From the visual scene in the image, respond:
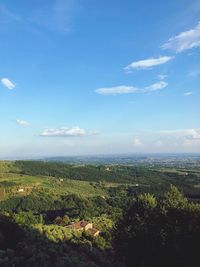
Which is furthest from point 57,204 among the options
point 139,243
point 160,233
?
point 160,233

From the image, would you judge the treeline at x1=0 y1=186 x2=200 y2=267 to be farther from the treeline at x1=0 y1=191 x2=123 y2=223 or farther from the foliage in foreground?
the treeline at x1=0 y1=191 x2=123 y2=223

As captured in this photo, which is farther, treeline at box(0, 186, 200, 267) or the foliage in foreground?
treeline at box(0, 186, 200, 267)

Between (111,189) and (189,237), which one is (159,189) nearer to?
(111,189)

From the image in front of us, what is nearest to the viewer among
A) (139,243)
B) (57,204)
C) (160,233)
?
(160,233)

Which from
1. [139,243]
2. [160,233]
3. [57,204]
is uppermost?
[160,233]

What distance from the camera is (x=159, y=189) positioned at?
17788 centimetres

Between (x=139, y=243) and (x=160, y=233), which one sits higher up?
(x=160, y=233)

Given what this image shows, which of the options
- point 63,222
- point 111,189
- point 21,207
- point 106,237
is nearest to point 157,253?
point 106,237

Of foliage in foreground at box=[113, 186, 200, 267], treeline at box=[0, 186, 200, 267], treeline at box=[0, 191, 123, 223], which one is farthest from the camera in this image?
treeline at box=[0, 191, 123, 223]

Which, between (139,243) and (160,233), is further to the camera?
(139,243)

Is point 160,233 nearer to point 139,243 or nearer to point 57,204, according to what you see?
point 139,243

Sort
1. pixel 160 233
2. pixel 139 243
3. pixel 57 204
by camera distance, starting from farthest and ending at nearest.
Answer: pixel 57 204 < pixel 139 243 < pixel 160 233

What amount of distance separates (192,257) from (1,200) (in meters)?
126

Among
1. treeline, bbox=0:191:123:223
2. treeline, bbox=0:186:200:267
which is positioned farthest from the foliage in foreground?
treeline, bbox=0:191:123:223
